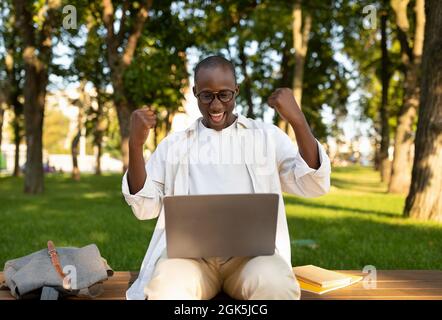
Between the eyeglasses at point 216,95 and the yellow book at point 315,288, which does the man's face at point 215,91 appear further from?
the yellow book at point 315,288

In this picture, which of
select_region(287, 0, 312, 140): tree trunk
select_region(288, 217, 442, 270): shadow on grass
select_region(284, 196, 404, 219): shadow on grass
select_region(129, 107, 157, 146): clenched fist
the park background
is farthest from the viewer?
select_region(287, 0, 312, 140): tree trunk

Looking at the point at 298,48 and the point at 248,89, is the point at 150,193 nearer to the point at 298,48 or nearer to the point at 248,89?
the point at 298,48

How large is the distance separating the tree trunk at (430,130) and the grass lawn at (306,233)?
0.44m

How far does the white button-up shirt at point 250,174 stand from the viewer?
2.93 meters

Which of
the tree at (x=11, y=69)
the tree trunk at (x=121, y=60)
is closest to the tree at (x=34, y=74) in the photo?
the tree trunk at (x=121, y=60)

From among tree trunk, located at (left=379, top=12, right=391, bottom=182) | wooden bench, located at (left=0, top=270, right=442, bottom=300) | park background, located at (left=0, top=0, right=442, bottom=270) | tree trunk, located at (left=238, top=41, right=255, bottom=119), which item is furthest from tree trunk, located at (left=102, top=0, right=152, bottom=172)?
tree trunk, located at (left=238, top=41, right=255, bottom=119)

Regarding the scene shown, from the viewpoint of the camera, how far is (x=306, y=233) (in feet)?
27.2

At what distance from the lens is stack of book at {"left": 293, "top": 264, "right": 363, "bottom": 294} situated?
344cm

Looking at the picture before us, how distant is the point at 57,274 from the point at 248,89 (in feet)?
67.9

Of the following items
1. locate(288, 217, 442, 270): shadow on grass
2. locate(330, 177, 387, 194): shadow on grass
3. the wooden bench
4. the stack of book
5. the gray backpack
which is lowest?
locate(330, 177, 387, 194): shadow on grass

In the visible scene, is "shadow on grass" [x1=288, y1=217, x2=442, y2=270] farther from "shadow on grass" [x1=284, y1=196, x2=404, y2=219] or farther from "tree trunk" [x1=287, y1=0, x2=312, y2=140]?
"tree trunk" [x1=287, y1=0, x2=312, y2=140]

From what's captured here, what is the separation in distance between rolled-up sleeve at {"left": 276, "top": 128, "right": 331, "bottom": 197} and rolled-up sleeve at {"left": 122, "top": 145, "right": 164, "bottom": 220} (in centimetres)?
71

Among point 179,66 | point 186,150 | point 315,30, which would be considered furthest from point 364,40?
point 186,150

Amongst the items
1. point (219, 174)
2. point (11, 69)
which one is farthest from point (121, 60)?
point (11, 69)
